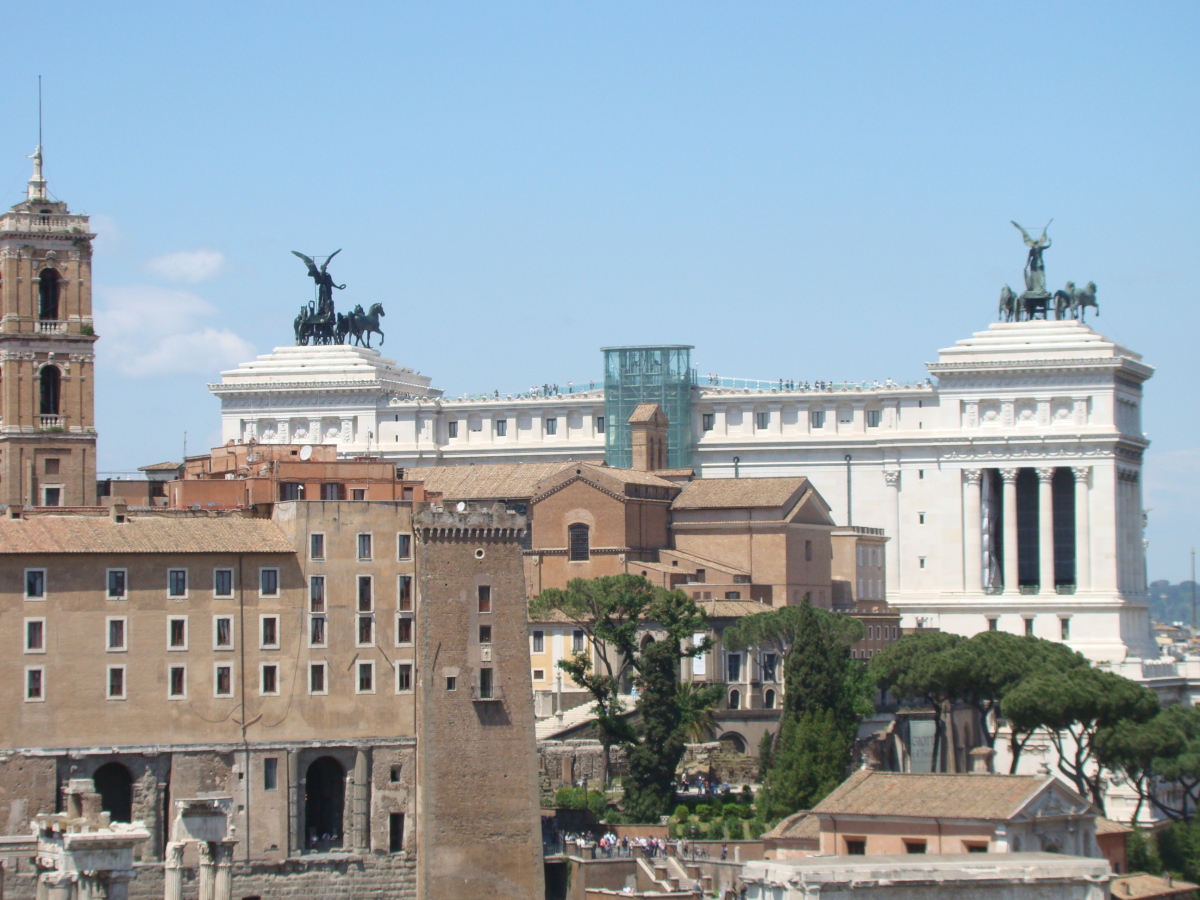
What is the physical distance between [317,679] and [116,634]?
736cm

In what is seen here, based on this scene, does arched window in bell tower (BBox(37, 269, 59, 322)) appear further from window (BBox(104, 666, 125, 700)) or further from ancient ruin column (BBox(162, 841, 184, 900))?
ancient ruin column (BBox(162, 841, 184, 900))

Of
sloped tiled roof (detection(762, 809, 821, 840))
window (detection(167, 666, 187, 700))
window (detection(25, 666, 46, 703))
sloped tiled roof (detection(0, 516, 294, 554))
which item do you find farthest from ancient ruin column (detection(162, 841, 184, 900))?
sloped tiled roof (detection(762, 809, 821, 840))

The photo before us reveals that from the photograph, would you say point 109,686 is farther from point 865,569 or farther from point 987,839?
point 865,569

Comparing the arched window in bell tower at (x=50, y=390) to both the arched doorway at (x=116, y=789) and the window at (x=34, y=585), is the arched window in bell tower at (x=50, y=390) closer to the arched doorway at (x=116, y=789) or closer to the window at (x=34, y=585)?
the window at (x=34, y=585)

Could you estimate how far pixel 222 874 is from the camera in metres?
82.6

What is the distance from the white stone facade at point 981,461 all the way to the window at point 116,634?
52806 millimetres

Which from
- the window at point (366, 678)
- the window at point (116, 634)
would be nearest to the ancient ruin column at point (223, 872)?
the window at point (116, 634)

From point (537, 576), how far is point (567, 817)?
29424mm

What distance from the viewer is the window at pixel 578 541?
405 feet

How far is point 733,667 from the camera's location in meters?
112

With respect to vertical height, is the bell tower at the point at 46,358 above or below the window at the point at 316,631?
above

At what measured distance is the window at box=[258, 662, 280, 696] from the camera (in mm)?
88625

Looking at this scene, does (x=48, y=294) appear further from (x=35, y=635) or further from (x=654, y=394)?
(x=654, y=394)

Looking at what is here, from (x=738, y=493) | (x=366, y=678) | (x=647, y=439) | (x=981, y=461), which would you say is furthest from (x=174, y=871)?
(x=981, y=461)
